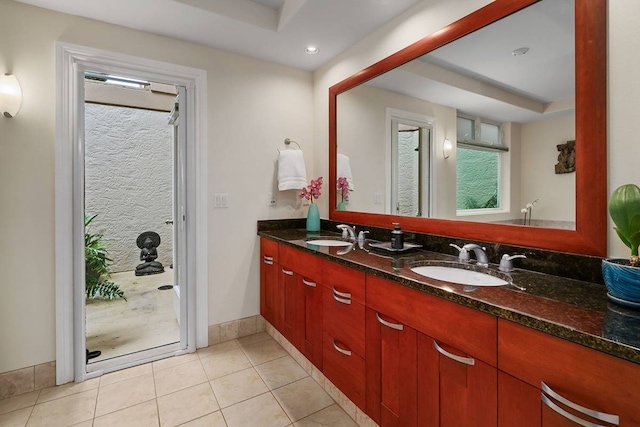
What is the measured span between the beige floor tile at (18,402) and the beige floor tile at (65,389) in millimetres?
34

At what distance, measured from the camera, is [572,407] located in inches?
29.3

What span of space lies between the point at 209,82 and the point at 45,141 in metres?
1.13

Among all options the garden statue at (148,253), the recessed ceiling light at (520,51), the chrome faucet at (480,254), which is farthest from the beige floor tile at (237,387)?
the garden statue at (148,253)

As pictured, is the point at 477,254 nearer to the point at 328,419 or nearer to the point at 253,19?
the point at 328,419

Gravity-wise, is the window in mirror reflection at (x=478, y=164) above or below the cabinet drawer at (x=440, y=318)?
above

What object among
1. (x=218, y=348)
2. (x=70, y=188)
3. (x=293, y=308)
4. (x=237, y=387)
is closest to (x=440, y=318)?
(x=293, y=308)

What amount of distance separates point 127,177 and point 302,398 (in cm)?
420

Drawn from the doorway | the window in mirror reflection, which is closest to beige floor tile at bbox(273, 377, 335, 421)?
the window in mirror reflection

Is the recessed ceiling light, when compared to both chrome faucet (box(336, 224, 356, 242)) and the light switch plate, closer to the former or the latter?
chrome faucet (box(336, 224, 356, 242))

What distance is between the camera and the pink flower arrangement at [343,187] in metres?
2.49

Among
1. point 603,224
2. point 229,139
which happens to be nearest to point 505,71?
point 603,224

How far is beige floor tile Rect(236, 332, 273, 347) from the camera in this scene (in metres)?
2.47

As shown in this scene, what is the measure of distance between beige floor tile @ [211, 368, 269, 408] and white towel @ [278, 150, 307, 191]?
142 cm

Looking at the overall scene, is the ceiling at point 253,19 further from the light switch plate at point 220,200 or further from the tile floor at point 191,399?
the tile floor at point 191,399
